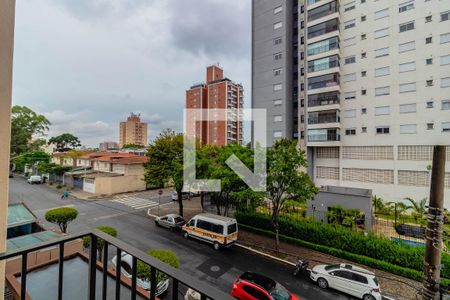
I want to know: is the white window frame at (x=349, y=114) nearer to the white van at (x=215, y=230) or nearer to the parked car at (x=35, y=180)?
the white van at (x=215, y=230)

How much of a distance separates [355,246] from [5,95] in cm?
1274

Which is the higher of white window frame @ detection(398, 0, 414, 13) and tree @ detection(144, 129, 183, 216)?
white window frame @ detection(398, 0, 414, 13)

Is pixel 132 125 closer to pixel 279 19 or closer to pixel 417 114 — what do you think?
pixel 279 19

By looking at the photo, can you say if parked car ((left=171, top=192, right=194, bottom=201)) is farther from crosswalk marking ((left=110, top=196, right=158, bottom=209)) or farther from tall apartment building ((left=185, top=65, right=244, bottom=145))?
tall apartment building ((left=185, top=65, right=244, bottom=145))

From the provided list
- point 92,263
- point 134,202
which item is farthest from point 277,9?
point 92,263

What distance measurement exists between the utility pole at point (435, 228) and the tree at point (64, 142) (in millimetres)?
52708

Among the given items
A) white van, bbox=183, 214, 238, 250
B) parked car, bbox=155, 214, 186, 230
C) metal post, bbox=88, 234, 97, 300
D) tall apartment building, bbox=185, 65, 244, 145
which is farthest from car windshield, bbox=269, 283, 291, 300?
tall apartment building, bbox=185, 65, 244, 145

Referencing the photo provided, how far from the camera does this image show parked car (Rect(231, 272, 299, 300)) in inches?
265

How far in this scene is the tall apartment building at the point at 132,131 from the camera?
96.9 metres

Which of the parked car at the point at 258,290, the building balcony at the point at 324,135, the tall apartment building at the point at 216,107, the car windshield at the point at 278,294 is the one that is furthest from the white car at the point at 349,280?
the tall apartment building at the point at 216,107

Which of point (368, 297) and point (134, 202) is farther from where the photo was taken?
point (134, 202)

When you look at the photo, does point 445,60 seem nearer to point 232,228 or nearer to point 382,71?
point 382,71

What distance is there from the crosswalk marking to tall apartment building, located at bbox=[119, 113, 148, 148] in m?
76.9

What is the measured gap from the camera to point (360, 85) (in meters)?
21.5
